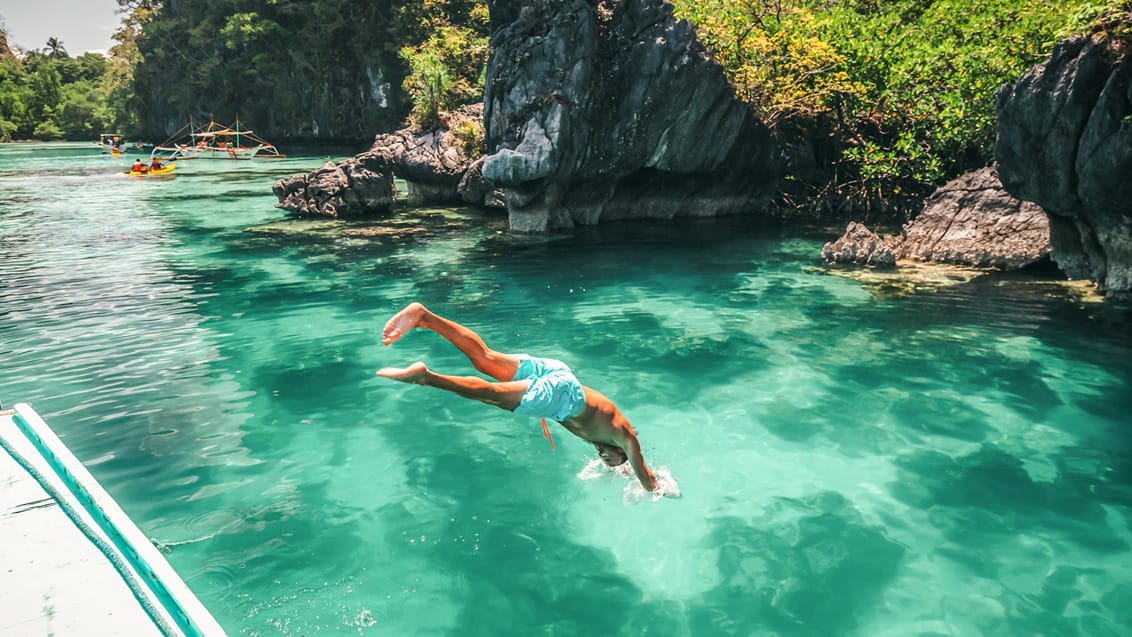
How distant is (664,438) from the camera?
8.38 metres

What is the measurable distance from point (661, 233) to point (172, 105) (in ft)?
223

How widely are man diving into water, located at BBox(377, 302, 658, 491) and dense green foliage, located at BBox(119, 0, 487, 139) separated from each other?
31998 mm

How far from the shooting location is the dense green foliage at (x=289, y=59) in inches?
1869

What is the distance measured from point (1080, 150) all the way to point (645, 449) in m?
8.83

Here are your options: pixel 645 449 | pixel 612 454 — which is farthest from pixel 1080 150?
pixel 612 454

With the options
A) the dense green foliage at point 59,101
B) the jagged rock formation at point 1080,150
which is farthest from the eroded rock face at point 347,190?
the dense green foliage at point 59,101

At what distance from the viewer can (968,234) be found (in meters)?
16.2

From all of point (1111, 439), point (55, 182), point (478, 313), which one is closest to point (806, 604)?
point (1111, 439)

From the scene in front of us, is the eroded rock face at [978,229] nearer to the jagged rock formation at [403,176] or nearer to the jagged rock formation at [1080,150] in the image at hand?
the jagged rock formation at [1080,150]

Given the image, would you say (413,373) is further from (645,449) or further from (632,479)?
(645,449)

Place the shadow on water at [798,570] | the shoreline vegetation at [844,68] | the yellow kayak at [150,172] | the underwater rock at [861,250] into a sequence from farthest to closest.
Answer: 1. the yellow kayak at [150,172]
2. the underwater rock at [861,250]
3. the shoreline vegetation at [844,68]
4. the shadow on water at [798,570]

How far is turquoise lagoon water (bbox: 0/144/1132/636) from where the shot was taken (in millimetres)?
5688

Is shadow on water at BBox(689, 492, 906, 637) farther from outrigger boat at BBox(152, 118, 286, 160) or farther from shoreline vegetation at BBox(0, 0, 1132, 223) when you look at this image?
outrigger boat at BBox(152, 118, 286, 160)

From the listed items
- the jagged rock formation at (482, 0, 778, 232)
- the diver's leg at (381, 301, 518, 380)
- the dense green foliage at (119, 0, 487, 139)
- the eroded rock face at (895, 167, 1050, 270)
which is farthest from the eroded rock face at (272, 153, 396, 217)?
the diver's leg at (381, 301, 518, 380)
